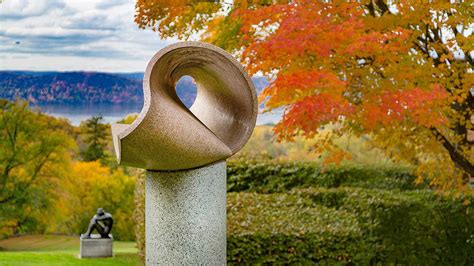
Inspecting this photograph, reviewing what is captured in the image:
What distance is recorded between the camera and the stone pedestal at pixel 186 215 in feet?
15.9

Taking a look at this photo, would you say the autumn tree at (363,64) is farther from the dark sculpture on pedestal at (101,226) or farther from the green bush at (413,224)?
the dark sculpture on pedestal at (101,226)

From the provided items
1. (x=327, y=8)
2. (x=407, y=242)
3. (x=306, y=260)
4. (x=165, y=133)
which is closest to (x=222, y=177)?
(x=165, y=133)

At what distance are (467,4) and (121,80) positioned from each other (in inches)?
789

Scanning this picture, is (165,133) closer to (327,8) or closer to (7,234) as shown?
(327,8)

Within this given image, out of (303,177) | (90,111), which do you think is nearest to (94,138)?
(90,111)

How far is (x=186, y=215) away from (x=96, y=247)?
245 inches

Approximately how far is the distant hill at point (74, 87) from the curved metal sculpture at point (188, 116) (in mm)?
19926

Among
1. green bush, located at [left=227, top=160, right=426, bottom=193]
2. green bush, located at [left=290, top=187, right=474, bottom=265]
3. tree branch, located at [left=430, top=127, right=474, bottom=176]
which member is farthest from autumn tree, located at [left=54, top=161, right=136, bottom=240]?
tree branch, located at [left=430, top=127, right=474, bottom=176]

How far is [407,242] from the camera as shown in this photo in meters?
7.72

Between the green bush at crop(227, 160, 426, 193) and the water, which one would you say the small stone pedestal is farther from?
the water

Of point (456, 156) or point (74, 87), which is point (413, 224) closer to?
point (456, 156)

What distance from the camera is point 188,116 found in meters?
4.62

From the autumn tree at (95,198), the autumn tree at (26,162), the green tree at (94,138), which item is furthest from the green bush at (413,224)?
the green tree at (94,138)

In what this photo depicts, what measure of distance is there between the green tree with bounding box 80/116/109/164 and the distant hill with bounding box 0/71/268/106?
2.92 ft
